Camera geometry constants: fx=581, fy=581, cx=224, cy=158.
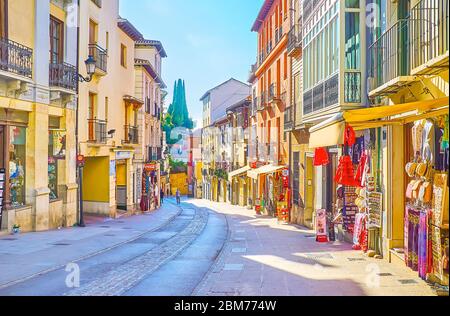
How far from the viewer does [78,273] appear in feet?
38.7

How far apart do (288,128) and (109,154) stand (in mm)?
9355

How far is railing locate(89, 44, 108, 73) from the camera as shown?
87.1 ft

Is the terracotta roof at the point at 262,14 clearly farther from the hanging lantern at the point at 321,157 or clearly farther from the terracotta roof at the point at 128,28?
the hanging lantern at the point at 321,157

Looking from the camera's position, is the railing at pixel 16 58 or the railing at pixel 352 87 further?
the railing at pixel 16 58

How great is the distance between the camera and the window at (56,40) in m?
22.1

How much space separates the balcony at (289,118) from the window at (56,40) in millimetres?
10800

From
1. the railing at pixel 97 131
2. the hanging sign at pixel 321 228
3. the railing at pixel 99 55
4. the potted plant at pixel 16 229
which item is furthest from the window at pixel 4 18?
the hanging sign at pixel 321 228

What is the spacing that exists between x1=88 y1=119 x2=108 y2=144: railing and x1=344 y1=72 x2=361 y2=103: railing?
14.7 meters

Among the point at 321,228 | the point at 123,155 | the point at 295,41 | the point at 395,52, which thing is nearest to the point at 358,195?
the point at 321,228

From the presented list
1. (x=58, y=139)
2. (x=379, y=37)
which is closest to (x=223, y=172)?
(x=58, y=139)

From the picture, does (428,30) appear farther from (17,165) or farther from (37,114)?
(17,165)

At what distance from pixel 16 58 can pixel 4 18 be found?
126 cm

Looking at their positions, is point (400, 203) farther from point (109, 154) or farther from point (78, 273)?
point (109, 154)

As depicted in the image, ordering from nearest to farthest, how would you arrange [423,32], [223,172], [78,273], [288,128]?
[423,32] → [78,273] → [288,128] → [223,172]
